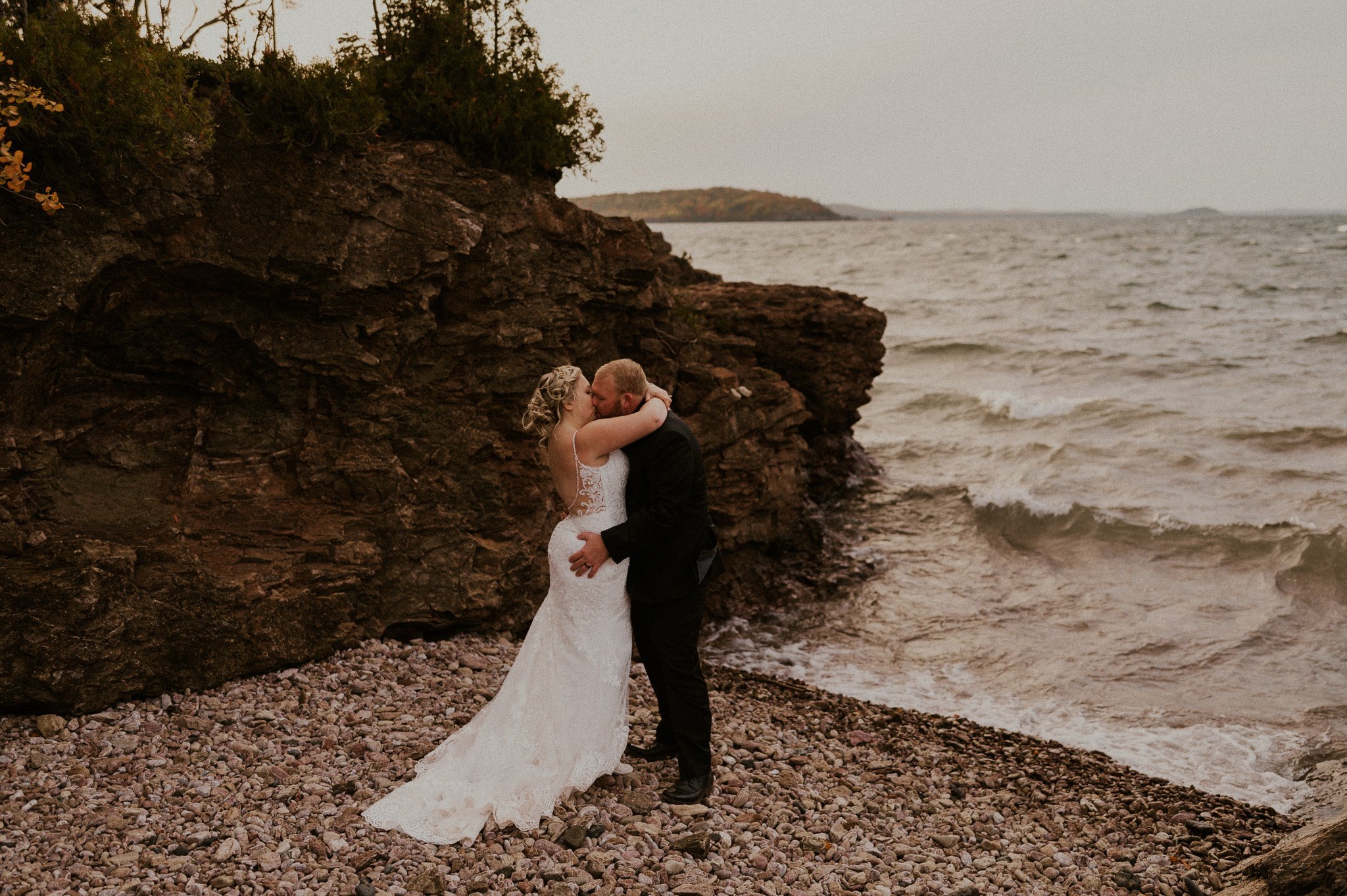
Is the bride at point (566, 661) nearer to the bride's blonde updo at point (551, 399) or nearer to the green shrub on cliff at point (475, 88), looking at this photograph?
the bride's blonde updo at point (551, 399)

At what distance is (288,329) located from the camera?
820cm

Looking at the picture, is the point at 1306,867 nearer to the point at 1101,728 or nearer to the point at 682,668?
the point at 682,668

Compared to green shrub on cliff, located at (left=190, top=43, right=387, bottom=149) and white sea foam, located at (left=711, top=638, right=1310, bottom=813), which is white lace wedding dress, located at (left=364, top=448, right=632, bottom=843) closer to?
green shrub on cliff, located at (left=190, top=43, right=387, bottom=149)

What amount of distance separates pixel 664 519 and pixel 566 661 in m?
1.19

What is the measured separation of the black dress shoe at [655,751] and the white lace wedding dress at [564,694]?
466mm

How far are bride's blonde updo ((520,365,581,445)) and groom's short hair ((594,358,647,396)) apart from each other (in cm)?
20

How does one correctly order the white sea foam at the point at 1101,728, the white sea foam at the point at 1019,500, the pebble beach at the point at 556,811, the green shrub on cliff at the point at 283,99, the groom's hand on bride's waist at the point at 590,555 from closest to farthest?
the pebble beach at the point at 556,811 → the groom's hand on bride's waist at the point at 590,555 → the green shrub on cliff at the point at 283,99 → the white sea foam at the point at 1101,728 → the white sea foam at the point at 1019,500

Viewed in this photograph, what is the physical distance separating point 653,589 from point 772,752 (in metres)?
2.20

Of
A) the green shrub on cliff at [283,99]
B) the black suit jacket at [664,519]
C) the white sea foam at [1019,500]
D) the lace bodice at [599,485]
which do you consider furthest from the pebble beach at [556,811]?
the white sea foam at [1019,500]

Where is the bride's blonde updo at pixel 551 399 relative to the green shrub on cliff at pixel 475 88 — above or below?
below

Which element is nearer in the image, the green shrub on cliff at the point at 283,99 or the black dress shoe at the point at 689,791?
the black dress shoe at the point at 689,791

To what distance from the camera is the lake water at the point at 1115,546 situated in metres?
10.1

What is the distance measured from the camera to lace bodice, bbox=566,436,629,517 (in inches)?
242

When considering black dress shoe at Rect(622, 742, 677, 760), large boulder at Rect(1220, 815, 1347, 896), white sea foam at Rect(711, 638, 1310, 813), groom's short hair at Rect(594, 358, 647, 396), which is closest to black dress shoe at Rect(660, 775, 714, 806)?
black dress shoe at Rect(622, 742, 677, 760)
